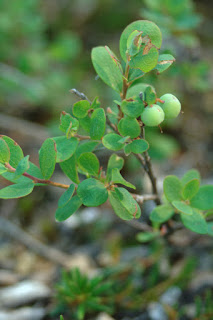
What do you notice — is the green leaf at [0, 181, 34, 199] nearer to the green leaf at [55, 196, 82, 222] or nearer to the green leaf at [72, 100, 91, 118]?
the green leaf at [55, 196, 82, 222]

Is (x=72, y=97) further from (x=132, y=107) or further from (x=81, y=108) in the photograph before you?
(x=132, y=107)

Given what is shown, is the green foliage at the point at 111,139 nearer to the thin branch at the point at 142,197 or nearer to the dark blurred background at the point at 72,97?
the thin branch at the point at 142,197

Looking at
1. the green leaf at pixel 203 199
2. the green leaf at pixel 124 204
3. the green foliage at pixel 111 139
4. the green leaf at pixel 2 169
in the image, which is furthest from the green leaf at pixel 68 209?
the green leaf at pixel 203 199

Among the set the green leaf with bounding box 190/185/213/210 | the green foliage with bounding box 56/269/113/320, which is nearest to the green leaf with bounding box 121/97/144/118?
the green leaf with bounding box 190/185/213/210

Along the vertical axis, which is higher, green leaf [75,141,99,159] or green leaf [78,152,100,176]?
green leaf [75,141,99,159]

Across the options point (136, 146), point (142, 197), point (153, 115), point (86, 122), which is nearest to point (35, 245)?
point (142, 197)

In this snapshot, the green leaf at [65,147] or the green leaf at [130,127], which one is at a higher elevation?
the green leaf at [130,127]

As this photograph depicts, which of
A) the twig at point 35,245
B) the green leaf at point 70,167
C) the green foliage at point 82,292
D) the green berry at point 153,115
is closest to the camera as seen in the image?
the green berry at point 153,115

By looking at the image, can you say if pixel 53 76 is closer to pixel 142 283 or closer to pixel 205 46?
pixel 205 46
